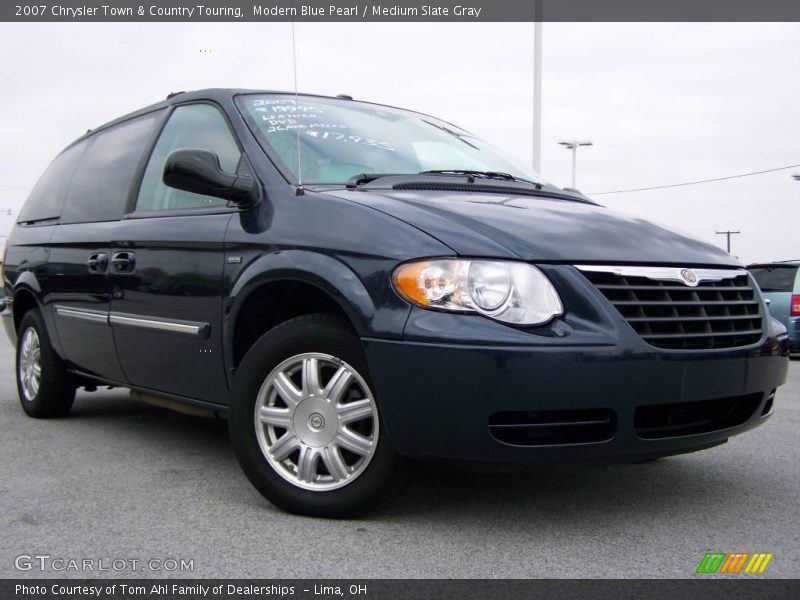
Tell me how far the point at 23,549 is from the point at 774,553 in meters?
2.38

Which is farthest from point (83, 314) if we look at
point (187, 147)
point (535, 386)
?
point (535, 386)

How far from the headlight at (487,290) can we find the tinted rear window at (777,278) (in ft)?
32.2

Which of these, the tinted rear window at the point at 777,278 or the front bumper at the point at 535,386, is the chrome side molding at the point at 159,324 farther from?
the tinted rear window at the point at 777,278

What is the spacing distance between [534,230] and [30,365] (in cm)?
384

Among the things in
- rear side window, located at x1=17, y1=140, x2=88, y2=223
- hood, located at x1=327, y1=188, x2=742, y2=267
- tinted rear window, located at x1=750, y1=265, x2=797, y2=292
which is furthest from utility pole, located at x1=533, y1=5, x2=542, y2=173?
hood, located at x1=327, y1=188, x2=742, y2=267

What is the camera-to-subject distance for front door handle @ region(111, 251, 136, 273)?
13.5 feet

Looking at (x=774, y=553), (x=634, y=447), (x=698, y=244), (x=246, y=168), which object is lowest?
(x=774, y=553)

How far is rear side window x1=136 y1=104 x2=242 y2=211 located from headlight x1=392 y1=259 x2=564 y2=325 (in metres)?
1.27

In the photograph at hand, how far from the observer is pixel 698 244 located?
3352 mm

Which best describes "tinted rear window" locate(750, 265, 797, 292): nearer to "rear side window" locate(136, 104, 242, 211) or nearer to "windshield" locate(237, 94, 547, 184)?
"windshield" locate(237, 94, 547, 184)

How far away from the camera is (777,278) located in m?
11.8
